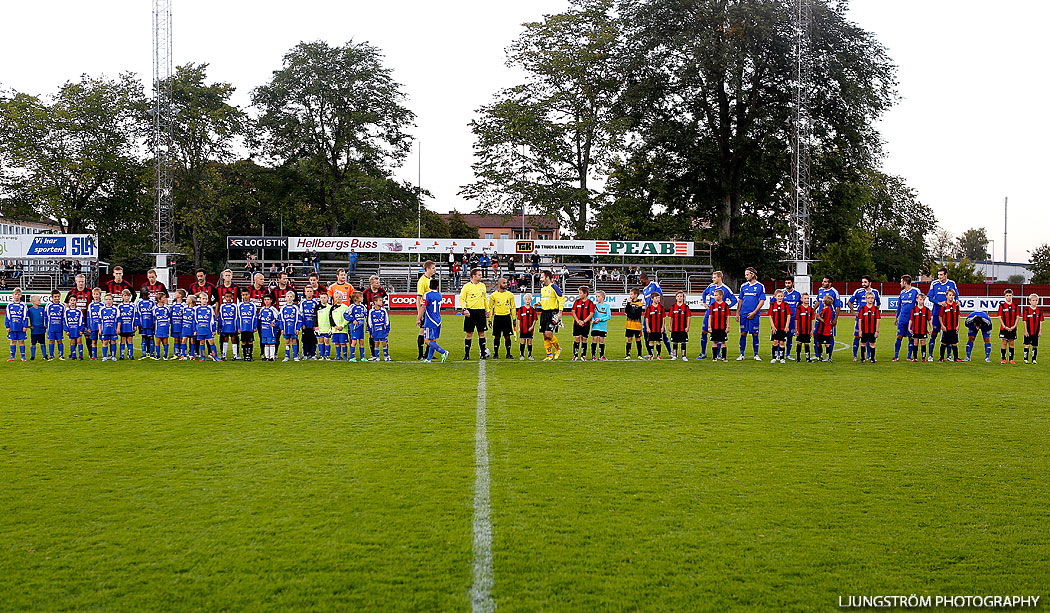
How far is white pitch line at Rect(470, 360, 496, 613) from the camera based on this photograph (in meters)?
3.95

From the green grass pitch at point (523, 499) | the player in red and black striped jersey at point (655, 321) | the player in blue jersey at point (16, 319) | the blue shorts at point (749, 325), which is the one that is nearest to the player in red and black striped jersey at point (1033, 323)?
the blue shorts at point (749, 325)

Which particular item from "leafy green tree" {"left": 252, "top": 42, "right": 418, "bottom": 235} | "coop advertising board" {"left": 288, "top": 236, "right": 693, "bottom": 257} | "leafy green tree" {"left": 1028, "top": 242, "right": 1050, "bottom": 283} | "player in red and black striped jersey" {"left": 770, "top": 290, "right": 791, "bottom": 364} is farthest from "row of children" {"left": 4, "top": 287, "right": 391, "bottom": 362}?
"leafy green tree" {"left": 1028, "top": 242, "right": 1050, "bottom": 283}

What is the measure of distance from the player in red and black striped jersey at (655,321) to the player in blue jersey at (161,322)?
9.16 metres

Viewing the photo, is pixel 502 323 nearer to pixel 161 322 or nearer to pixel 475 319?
pixel 475 319

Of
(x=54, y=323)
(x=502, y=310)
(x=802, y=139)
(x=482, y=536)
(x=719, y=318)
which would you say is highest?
(x=802, y=139)

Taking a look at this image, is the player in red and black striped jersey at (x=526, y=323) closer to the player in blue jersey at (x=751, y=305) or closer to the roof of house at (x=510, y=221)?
the player in blue jersey at (x=751, y=305)

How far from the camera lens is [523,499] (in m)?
5.58

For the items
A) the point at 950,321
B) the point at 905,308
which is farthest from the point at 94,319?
the point at 950,321

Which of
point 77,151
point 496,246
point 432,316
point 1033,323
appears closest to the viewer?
point 432,316

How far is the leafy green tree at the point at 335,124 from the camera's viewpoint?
48125 millimetres

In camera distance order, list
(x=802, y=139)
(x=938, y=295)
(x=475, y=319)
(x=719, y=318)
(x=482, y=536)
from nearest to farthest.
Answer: (x=482, y=536)
(x=475, y=319)
(x=719, y=318)
(x=938, y=295)
(x=802, y=139)

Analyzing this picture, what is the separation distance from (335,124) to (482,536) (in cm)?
4729

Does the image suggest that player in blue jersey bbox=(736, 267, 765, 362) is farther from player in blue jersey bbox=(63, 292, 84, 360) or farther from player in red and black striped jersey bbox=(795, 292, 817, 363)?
player in blue jersey bbox=(63, 292, 84, 360)

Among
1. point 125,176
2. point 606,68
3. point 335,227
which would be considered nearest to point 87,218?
point 125,176
